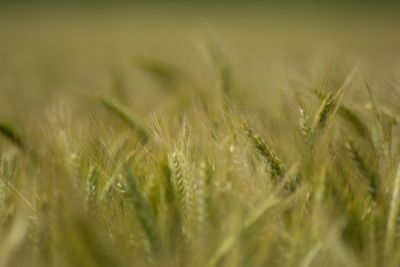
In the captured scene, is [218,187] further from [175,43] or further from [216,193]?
[175,43]

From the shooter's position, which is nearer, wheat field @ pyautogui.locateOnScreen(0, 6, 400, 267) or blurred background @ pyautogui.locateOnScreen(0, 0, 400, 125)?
wheat field @ pyautogui.locateOnScreen(0, 6, 400, 267)

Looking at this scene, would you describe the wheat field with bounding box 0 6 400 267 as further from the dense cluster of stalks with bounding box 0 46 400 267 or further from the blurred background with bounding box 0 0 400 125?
the blurred background with bounding box 0 0 400 125

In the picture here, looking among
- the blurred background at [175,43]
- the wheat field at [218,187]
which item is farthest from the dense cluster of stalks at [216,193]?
the blurred background at [175,43]

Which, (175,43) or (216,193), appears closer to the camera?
(216,193)

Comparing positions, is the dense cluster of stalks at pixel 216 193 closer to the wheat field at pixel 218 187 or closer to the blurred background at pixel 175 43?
the wheat field at pixel 218 187

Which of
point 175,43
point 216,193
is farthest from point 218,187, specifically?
point 175,43

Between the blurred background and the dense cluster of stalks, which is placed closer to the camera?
the dense cluster of stalks

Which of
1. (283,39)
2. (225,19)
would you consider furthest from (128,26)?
(283,39)

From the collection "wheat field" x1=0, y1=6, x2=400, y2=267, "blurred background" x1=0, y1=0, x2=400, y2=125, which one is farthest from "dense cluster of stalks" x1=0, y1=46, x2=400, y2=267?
"blurred background" x1=0, y1=0, x2=400, y2=125
